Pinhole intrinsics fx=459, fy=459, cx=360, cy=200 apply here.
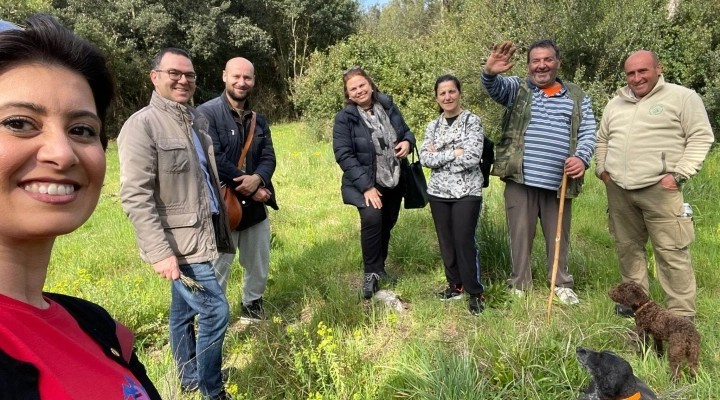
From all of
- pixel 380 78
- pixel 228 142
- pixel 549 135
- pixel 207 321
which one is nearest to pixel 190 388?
pixel 207 321

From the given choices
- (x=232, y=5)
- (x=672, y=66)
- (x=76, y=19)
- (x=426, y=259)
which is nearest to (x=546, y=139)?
(x=426, y=259)

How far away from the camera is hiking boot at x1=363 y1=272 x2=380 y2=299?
13.2 ft

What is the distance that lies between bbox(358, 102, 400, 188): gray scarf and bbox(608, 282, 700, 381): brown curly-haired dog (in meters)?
1.94

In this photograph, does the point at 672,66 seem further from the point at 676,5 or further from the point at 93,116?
the point at 93,116

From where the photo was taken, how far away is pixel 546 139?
3789mm

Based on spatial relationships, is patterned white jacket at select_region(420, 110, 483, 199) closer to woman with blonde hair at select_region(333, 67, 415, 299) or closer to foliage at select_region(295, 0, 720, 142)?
woman with blonde hair at select_region(333, 67, 415, 299)

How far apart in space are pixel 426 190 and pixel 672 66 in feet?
29.1

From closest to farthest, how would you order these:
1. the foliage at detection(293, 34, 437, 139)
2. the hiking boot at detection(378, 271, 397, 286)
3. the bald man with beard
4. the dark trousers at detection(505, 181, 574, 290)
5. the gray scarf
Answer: the bald man with beard → the dark trousers at detection(505, 181, 574, 290) → the gray scarf → the hiking boot at detection(378, 271, 397, 286) → the foliage at detection(293, 34, 437, 139)

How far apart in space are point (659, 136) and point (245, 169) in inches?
125

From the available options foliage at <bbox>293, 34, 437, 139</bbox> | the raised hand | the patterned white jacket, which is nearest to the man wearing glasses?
the patterned white jacket

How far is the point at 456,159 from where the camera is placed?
12.2 feet

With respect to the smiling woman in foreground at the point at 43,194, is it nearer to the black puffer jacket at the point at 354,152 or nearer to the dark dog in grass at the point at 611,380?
the dark dog in grass at the point at 611,380

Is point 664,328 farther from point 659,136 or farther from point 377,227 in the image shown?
point 377,227

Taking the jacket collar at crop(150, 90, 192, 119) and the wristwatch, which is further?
the wristwatch
